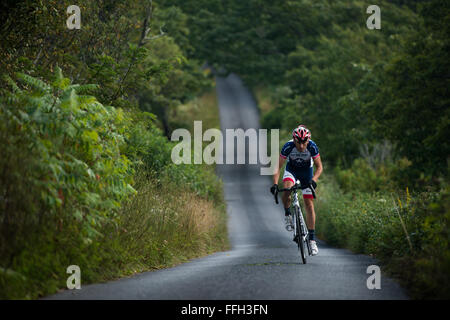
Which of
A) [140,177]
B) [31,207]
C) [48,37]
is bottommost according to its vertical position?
[31,207]

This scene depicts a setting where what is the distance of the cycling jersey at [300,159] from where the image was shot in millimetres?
12172

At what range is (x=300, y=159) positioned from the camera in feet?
40.0

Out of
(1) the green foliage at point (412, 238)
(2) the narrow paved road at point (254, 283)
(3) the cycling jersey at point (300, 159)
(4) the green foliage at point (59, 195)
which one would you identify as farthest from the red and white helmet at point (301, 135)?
(4) the green foliage at point (59, 195)

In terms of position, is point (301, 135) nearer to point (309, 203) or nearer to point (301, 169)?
point (301, 169)

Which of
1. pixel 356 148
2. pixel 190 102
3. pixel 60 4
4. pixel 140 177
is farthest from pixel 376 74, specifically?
pixel 140 177

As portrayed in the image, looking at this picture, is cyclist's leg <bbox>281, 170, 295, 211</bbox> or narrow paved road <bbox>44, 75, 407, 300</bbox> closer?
narrow paved road <bbox>44, 75, 407, 300</bbox>

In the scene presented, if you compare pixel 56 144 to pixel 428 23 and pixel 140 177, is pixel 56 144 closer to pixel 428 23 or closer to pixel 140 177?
pixel 140 177

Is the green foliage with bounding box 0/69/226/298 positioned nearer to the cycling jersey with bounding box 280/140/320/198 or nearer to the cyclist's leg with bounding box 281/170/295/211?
the cyclist's leg with bounding box 281/170/295/211

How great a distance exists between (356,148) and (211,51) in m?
21.8

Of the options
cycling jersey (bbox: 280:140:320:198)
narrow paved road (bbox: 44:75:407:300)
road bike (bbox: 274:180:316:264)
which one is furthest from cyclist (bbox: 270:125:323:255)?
narrow paved road (bbox: 44:75:407:300)

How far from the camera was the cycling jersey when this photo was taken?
12.2 m

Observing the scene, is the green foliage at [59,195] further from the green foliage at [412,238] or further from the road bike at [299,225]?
the green foliage at [412,238]

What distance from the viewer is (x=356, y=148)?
133 ft

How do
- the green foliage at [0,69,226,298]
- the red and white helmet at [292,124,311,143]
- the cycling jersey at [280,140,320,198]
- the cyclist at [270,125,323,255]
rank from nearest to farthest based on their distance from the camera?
the green foliage at [0,69,226,298], the red and white helmet at [292,124,311,143], the cyclist at [270,125,323,255], the cycling jersey at [280,140,320,198]
